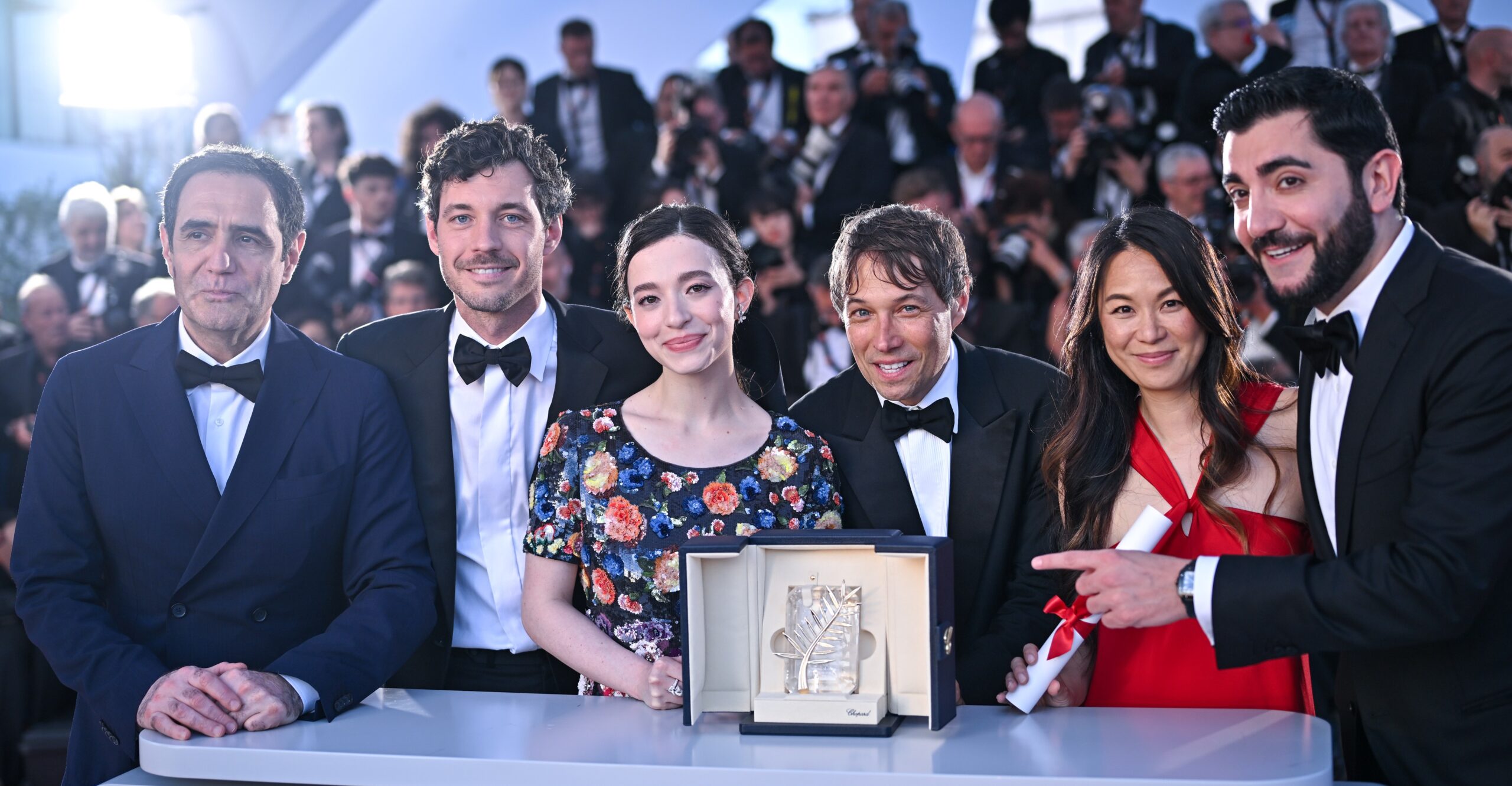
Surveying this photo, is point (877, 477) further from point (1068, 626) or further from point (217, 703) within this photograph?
point (217, 703)

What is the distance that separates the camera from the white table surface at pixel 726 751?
2.05 m

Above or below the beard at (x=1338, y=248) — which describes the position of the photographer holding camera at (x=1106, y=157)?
above

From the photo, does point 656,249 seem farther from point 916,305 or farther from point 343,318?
point 343,318

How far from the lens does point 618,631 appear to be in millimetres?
2795

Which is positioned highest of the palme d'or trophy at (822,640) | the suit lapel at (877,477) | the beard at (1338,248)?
the beard at (1338,248)

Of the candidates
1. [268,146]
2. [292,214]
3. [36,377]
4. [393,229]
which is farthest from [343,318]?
[292,214]

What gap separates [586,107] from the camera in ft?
24.6

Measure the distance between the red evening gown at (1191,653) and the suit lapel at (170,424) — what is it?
6.50 ft

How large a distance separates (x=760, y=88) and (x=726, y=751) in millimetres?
5595

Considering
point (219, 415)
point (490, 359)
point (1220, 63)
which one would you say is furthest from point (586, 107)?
point (219, 415)

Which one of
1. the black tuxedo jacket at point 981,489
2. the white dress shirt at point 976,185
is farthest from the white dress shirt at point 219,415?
the white dress shirt at point 976,185

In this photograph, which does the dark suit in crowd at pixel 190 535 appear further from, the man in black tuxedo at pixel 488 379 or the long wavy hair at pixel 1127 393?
the long wavy hair at pixel 1127 393

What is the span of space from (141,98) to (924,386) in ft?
21.7

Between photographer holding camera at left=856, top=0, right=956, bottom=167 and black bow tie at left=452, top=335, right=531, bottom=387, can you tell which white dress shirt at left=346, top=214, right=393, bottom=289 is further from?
black bow tie at left=452, top=335, right=531, bottom=387
